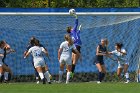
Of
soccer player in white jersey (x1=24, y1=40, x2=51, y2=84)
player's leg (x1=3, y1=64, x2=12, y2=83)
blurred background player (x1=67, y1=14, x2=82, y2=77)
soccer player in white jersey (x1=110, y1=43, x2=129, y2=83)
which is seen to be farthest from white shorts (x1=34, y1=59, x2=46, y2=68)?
soccer player in white jersey (x1=110, y1=43, x2=129, y2=83)

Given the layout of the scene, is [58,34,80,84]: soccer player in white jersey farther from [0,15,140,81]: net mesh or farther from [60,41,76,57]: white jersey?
[0,15,140,81]: net mesh

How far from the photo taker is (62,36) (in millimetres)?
29125

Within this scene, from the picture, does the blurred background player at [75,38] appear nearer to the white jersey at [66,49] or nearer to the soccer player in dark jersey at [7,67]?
the white jersey at [66,49]

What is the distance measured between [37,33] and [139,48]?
451 centimetres

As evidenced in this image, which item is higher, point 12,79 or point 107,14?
point 107,14

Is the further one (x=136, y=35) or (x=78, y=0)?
(x=78, y=0)

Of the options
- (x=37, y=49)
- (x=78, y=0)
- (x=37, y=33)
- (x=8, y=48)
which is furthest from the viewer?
(x=78, y=0)

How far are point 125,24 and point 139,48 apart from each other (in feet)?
3.99

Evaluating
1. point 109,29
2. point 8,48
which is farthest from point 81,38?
point 8,48

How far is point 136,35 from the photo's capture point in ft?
94.5

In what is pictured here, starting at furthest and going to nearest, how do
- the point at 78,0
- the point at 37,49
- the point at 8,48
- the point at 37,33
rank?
1. the point at 78,0
2. the point at 37,33
3. the point at 8,48
4. the point at 37,49

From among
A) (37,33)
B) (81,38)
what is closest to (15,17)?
(37,33)

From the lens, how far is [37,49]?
83.1ft

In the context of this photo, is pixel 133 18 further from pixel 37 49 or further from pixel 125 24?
pixel 37 49
